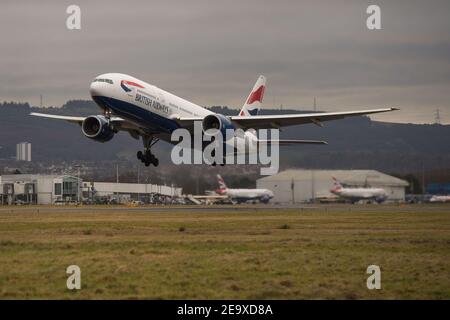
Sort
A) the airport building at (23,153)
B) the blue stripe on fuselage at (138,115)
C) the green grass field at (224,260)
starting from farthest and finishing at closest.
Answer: the airport building at (23,153), the blue stripe on fuselage at (138,115), the green grass field at (224,260)

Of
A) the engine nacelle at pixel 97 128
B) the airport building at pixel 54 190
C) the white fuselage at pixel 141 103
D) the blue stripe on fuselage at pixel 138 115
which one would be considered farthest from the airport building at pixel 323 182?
the engine nacelle at pixel 97 128

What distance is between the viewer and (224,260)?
29203 millimetres

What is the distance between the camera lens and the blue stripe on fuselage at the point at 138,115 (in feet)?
194

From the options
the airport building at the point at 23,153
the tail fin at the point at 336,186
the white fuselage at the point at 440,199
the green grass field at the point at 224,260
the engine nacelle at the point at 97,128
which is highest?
the airport building at the point at 23,153

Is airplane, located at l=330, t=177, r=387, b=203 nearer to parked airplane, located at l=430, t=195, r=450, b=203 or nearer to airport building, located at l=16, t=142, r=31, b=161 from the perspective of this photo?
parked airplane, located at l=430, t=195, r=450, b=203

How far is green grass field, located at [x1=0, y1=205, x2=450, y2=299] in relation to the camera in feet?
75.6

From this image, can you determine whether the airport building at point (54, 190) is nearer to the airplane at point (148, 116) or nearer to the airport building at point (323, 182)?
the airport building at point (323, 182)

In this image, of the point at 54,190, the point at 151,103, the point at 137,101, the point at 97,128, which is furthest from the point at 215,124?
the point at 54,190

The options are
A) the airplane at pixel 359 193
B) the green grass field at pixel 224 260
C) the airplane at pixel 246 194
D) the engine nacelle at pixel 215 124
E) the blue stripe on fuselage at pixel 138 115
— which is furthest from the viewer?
the airplane at pixel 246 194

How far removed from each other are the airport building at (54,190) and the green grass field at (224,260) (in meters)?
59.7

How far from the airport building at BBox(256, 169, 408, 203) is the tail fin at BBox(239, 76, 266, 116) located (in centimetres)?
1044

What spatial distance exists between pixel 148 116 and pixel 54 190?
50.6 metres

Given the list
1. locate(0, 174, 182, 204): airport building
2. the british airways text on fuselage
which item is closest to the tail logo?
the british airways text on fuselage
